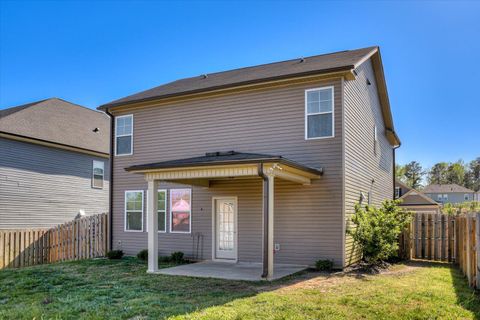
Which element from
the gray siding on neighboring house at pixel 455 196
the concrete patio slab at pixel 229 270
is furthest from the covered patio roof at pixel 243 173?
the gray siding on neighboring house at pixel 455 196

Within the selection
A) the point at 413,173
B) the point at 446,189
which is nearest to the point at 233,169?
the point at 446,189

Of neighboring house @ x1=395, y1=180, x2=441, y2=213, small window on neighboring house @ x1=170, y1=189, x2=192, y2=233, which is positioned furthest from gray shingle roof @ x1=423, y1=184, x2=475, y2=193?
small window on neighboring house @ x1=170, y1=189, x2=192, y2=233

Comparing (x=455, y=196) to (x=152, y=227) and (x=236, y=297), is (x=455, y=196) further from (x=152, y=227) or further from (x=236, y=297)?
(x=236, y=297)

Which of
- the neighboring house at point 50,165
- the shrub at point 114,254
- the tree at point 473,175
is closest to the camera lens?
the shrub at point 114,254

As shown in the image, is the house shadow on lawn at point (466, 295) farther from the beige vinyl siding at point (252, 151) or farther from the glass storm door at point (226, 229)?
the glass storm door at point (226, 229)

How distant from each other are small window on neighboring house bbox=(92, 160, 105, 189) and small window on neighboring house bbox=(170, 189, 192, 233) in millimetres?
7820

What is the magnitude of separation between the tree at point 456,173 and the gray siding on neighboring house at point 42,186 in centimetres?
8041

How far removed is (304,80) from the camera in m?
11.1

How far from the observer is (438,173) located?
8275cm

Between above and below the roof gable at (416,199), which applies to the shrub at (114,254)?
below

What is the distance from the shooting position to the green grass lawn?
595cm

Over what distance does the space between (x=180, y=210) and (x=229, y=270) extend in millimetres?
3426

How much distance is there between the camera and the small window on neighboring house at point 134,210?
1372 cm

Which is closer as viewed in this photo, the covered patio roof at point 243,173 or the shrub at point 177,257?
the covered patio roof at point 243,173
